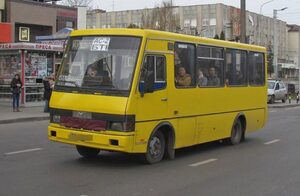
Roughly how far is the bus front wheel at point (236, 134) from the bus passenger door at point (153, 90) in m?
3.82

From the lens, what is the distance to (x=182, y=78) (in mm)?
11508

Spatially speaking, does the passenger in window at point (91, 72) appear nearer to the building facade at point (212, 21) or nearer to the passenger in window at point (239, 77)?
the passenger in window at point (239, 77)

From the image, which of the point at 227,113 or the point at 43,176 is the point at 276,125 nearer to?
the point at 227,113

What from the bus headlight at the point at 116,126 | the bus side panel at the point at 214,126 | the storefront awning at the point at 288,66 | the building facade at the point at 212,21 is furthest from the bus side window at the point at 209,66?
the storefront awning at the point at 288,66

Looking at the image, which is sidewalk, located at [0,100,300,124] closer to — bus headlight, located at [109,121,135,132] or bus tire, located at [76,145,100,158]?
bus tire, located at [76,145,100,158]

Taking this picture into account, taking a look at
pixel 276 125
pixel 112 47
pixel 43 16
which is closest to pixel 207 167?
pixel 112 47

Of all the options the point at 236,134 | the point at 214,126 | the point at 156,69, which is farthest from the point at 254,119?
the point at 156,69

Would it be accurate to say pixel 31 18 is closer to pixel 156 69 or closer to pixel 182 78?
pixel 182 78

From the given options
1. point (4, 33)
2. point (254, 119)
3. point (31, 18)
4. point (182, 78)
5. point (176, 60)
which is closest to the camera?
point (176, 60)

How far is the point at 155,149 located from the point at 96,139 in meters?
1.32

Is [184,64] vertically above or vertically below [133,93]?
above

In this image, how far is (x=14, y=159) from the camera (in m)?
11.2

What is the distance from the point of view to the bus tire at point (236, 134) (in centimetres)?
1417

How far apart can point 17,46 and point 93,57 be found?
1550 centimetres
